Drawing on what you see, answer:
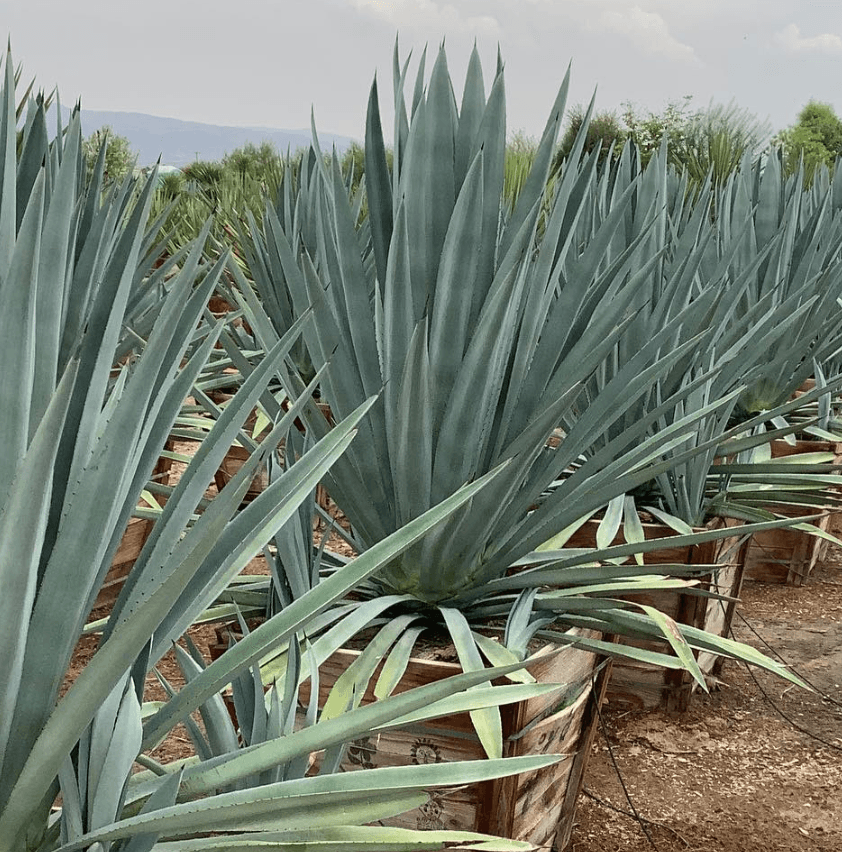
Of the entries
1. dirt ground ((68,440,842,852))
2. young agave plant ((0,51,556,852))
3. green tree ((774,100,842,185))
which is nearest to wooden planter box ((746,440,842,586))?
dirt ground ((68,440,842,852))

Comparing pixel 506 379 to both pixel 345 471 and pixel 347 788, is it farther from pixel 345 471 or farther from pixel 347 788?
pixel 347 788

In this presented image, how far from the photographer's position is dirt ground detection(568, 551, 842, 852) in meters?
1.56

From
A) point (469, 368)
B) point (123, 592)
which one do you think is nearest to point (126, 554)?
point (469, 368)

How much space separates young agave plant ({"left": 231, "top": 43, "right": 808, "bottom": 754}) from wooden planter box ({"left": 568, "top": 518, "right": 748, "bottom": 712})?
44 centimetres

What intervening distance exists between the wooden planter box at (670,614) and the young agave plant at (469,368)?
1.44 ft

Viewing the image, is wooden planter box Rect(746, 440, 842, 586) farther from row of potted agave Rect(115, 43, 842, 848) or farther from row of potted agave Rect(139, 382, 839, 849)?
row of potted agave Rect(139, 382, 839, 849)

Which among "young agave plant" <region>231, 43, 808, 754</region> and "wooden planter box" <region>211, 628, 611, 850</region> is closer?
"wooden planter box" <region>211, 628, 611, 850</region>

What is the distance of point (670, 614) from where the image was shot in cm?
185

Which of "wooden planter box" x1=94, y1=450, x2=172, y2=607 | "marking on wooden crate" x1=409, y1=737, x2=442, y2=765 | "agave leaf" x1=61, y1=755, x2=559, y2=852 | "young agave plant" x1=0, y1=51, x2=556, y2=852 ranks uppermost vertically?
"young agave plant" x1=0, y1=51, x2=556, y2=852

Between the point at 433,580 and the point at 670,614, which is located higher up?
the point at 433,580

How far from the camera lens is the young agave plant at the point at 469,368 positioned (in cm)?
128

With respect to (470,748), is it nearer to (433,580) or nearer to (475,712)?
(475,712)

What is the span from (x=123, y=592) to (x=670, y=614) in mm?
1289

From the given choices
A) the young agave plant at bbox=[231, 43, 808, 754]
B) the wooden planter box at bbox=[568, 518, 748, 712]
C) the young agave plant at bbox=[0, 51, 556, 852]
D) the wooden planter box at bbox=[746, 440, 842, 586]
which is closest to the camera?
the young agave plant at bbox=[0, 51, 556, 852]
